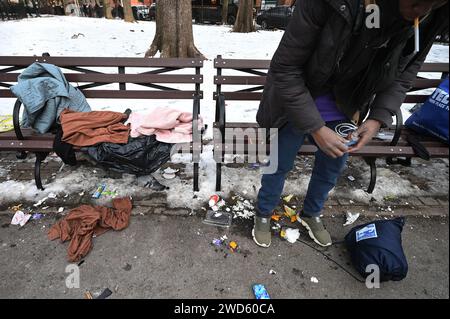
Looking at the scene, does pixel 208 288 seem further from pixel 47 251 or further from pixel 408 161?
pixel 408 161

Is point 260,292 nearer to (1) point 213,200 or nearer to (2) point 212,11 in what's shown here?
(1) point 213,200

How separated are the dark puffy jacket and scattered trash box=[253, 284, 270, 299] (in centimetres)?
112

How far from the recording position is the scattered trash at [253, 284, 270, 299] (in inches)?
79.3

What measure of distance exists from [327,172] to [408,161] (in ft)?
6.39

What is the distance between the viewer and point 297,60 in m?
1.51

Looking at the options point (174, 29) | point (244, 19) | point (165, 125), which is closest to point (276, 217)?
point (165, 125)

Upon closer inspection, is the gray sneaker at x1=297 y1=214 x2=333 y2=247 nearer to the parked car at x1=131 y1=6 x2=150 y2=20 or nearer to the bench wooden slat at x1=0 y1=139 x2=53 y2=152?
the bench wooden slat at x1=0 y1=139 x2=53 y2=152

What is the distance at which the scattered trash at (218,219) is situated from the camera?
2.61 metres

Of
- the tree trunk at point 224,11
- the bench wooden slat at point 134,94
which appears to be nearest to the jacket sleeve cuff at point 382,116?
the bench wooden slat at point 134,94

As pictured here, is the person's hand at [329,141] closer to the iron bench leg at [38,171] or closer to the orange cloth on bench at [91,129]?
the orange cloth on bench at [91,129]

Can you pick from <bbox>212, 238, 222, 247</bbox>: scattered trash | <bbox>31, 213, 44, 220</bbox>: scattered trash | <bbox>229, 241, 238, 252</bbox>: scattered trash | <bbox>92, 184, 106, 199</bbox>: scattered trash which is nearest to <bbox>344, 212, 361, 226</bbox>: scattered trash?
<bbox>229, 241, 238, 252</bbox>: scattered trash

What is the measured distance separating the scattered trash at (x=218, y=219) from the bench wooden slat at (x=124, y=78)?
151 centimetres

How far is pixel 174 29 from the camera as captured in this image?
601 centimetres
